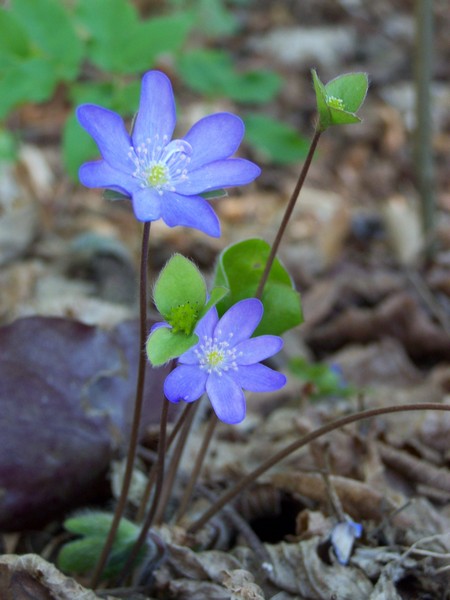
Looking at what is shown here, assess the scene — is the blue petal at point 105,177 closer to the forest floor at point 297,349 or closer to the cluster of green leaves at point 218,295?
the cluster of green leaves at point 218,295

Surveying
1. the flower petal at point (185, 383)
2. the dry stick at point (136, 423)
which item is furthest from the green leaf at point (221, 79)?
the flower petal at point (185, 383)

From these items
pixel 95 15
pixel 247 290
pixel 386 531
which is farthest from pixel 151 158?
pixel 95 15

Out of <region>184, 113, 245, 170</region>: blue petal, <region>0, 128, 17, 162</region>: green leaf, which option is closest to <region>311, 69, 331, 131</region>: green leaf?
<region>184, 113, 245, 170</region>: blue petal

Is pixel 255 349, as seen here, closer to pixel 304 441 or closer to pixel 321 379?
pixel 304 441

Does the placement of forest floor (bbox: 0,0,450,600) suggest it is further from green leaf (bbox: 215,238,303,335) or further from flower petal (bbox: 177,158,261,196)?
flower petal (bbox: 177,158,261,196)

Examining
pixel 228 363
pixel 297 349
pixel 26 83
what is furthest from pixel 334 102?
pixel 297 349
